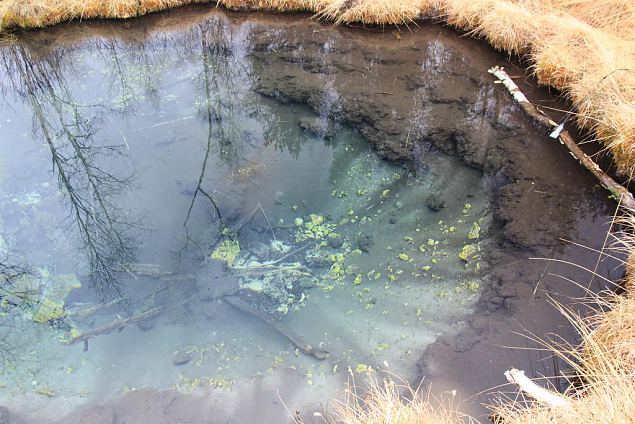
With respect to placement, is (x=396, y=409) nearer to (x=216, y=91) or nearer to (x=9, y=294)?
(x=9, y=294)

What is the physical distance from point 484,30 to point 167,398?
684 centimetres

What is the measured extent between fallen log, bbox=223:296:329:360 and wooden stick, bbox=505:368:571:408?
1.34 meters

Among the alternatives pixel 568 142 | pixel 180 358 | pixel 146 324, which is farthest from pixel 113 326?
pixel 568 142

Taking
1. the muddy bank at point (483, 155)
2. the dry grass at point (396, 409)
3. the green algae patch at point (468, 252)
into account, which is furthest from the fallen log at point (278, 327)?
the green algae patch at point (468, 252)

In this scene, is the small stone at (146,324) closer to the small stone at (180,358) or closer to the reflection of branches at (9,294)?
the small stone at (180,358)

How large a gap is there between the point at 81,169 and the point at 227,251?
239cm

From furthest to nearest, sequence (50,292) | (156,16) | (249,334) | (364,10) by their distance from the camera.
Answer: (156,16) < (364,10) < (50,292) < (249,334)

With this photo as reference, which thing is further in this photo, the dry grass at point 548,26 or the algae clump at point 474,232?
the dry grass at point 548,26

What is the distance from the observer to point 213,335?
370 cm

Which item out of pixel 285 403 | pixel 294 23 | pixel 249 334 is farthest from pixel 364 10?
pixel 285 403

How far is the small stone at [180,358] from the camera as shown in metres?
3.52

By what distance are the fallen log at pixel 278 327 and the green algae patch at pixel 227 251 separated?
0.44 m

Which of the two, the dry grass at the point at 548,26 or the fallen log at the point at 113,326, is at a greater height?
the dry grass at the point at 548,26

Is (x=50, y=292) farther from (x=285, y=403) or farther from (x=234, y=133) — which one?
(x=234, y=133)
